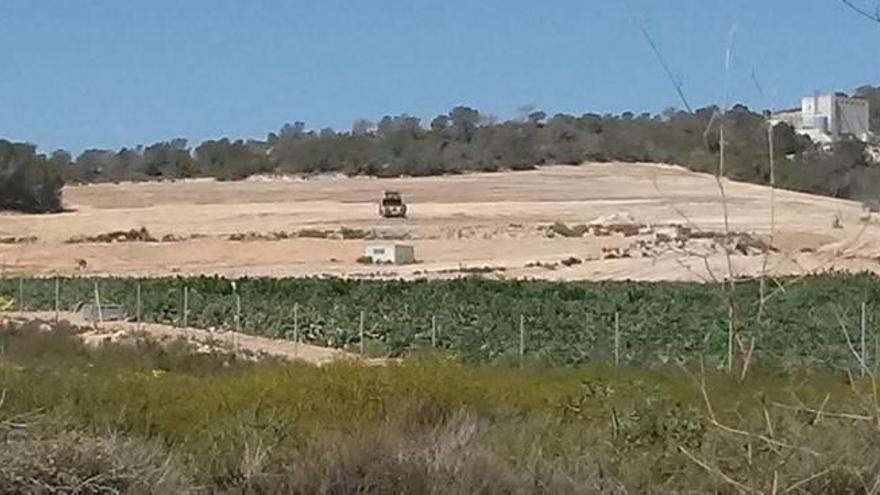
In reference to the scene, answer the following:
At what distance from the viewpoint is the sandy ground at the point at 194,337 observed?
133 feet

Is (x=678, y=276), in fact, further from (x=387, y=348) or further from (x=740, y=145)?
(x=740, y=145)

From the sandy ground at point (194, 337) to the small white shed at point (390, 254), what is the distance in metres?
37.9

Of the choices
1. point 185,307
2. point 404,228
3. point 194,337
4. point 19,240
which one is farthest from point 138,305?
point 404,228

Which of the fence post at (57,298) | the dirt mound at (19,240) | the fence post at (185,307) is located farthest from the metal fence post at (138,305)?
the dirt mound at (19,240)

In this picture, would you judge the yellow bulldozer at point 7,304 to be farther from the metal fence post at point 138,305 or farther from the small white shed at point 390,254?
the small white shed at point 390,254

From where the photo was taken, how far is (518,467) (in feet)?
41.4

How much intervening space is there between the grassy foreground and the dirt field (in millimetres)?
39969

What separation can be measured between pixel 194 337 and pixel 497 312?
1228 centimetres

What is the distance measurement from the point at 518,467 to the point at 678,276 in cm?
6153

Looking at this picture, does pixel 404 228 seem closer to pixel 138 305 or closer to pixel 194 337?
pixel 138 305

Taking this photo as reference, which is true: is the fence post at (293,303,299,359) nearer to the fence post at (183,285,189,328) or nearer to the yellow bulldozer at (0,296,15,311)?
the fence post at (183,285,189,328)

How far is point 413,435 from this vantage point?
559 inches

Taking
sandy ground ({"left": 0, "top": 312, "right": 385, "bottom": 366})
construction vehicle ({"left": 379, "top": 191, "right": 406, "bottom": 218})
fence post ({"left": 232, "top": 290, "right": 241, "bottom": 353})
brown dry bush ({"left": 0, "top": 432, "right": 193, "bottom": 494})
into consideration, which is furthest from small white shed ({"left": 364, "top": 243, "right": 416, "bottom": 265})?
brown dry bush ({"left": 0, "top": 432, "right": 193, "bottom": 494})

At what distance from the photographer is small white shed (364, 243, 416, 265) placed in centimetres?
8769
